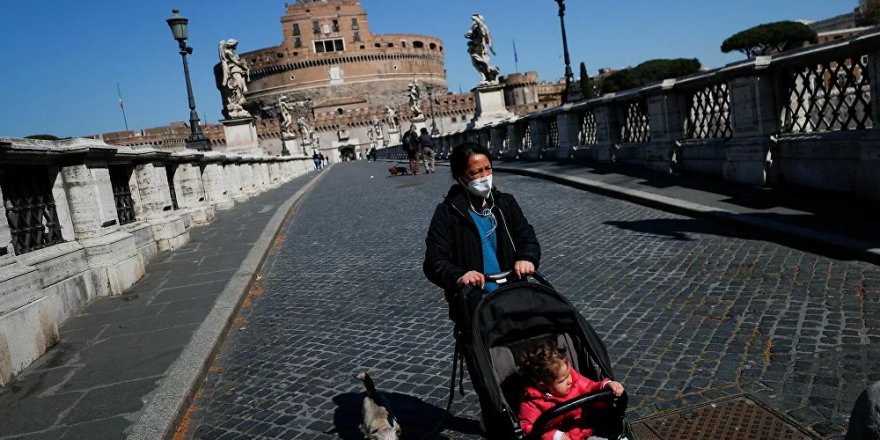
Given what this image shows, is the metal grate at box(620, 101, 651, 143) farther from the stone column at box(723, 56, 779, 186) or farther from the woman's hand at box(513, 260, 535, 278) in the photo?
the woman's hand at box(513, 260, 535, 278)

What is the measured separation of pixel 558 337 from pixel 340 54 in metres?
101

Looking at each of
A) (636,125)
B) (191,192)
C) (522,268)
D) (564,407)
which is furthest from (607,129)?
(564,407)

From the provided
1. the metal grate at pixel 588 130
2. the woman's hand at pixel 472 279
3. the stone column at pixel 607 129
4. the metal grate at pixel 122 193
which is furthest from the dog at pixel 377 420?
the metal grate at pixel 588 130

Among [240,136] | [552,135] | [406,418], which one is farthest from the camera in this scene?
[240,136]

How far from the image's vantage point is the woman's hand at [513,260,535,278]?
2.71m

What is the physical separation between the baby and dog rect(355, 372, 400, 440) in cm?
82

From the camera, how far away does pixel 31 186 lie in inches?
228

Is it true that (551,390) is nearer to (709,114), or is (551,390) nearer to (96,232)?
A: (96,232)

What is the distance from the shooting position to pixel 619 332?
4.30 m

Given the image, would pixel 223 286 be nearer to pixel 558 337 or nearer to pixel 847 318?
pixel 558 337

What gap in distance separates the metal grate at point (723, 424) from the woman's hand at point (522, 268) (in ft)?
3.24

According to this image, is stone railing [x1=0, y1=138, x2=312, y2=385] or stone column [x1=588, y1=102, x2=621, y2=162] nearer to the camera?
stone railing [x1=0, y1=138, x2=312, y2=385]

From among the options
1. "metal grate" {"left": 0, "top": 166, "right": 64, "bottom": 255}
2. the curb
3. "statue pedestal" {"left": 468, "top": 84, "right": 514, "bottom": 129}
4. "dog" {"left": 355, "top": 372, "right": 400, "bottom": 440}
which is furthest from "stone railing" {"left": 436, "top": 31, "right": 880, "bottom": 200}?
"statue pedestal" {"left": 468, "top": 84, "right": 514, "bottom": 129}

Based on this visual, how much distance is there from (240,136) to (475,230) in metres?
25.6
